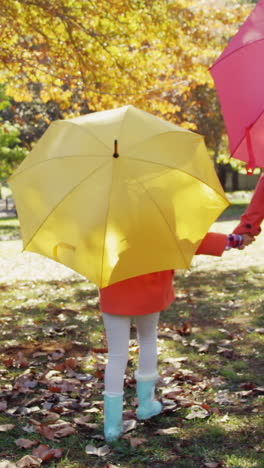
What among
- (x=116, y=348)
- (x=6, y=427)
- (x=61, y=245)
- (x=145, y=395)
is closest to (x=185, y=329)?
(x=145, y=395)

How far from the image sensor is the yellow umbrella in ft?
10.9

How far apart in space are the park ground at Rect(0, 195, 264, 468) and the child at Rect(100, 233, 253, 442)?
9.0 inches

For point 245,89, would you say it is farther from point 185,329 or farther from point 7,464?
point 185,329

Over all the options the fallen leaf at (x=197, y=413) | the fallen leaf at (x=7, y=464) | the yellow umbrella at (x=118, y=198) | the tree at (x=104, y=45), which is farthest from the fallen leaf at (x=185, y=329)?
the tree at (x=104, y=45)

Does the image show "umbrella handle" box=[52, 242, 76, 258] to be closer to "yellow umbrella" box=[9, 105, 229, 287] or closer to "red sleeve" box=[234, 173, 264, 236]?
"yellow umbrella" box=[9, 105, 229, 287]

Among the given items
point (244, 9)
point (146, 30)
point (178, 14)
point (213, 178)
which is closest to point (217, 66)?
point (213, 178)

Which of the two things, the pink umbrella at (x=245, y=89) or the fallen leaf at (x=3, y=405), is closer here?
the pink umbrella at (x=245, y=89)

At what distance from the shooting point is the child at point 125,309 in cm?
373

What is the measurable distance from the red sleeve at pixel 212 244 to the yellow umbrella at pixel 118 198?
228mm

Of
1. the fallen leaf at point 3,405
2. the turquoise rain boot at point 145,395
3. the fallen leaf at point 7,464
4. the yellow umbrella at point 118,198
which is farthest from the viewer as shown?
the fallen leaf at point 3,405

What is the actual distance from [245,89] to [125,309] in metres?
1.46

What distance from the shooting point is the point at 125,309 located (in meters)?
3.72

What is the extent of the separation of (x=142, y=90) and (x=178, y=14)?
1.36 m

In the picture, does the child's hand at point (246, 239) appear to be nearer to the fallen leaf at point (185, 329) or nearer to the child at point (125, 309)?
the child at point (125, 309)
